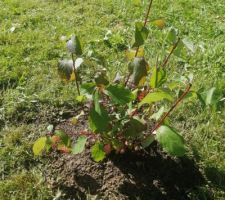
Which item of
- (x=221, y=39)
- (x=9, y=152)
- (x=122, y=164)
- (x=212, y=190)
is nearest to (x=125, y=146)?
(x=122, y=164)

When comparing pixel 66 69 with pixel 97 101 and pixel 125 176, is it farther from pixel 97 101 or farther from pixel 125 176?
pixel 125 176

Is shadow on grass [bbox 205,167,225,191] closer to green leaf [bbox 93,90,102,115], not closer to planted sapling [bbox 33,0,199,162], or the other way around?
planted sapling [bbox 33,0,199,162]

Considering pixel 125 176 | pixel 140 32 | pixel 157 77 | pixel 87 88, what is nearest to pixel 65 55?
pixel 125 176

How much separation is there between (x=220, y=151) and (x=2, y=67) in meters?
2.01

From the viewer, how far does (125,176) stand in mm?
2549

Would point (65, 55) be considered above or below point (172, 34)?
below

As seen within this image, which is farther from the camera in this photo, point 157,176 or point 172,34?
point 157,176

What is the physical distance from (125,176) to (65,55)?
1673 mm

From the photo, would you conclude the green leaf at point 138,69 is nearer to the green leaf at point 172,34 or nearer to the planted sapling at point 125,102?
the planted sapling at point 125,102

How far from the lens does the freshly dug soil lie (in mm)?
2484

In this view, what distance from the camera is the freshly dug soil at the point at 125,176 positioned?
2.48 m

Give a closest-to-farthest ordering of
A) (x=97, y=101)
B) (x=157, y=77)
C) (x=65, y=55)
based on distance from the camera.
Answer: (x=97, y=101)
(x=157, y=77)
(x=65, y=55)

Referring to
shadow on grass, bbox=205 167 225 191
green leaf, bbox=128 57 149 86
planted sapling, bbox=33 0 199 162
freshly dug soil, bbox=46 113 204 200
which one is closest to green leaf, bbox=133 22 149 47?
planted sapling, bbox=33 0 199 162

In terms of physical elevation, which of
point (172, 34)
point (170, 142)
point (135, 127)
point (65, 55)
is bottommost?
point (65, 55)
